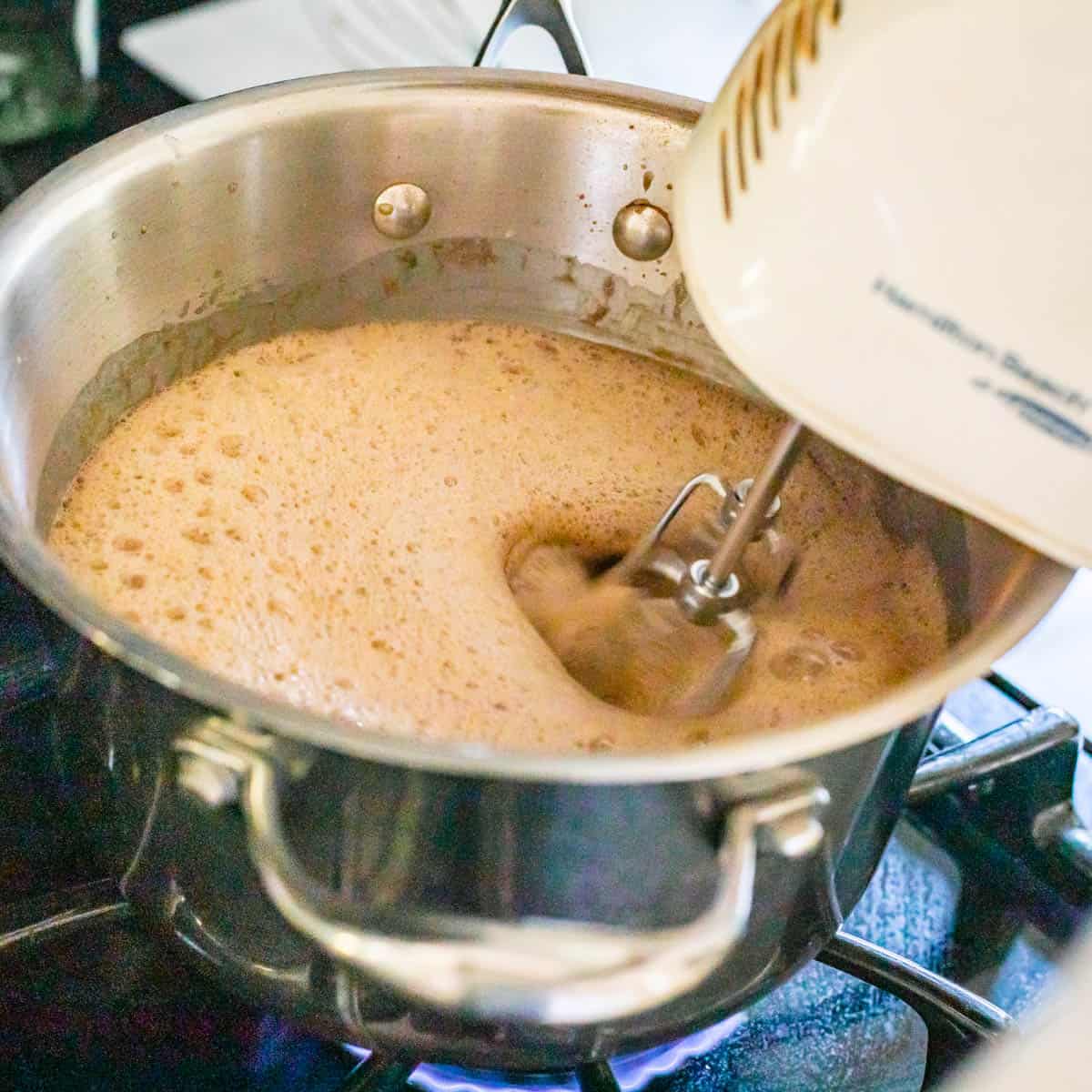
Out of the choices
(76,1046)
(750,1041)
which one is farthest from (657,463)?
(76,1046)

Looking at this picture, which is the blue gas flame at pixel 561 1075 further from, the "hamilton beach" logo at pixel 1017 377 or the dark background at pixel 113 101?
the dark background at pixel 113 101

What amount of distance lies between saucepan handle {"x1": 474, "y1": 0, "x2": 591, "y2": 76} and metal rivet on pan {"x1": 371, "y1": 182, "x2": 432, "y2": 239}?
0.08 meters

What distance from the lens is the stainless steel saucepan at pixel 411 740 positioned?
1.35 feet

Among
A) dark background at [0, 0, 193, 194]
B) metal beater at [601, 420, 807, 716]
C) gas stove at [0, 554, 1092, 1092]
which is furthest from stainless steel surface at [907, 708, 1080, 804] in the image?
dark background at [0, 0, 193, 194]

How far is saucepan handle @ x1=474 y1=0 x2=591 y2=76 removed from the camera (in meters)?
→ 0.75

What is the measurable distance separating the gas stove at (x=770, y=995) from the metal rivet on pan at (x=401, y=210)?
0.97 ft

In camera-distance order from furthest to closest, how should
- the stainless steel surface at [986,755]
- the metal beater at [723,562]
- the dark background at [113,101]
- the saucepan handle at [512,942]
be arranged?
1. the dark background at [113,101]
2. the stainless steel surface at [986,755]
3. the metal beater at [723,562]
4. the saucepan handle at [512,942]

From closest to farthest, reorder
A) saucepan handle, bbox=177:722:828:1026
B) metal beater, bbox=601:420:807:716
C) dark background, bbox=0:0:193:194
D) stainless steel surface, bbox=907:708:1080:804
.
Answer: saucepan handle, bbox=177:722:828:1026 < metal beater, bbox=601:420:807:716 < stainless steel surface, bbox=907:708:1080:804 < dark background, bbox=0:0:193:194

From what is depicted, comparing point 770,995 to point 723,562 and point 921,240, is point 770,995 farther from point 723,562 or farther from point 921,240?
point 921,240

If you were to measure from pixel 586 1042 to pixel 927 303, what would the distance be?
12.0 inches

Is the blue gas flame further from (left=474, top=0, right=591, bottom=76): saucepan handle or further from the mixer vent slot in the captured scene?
(left=474, top=0, right=591, bottom=76): saucepan handle

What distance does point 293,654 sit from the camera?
2.04 feet

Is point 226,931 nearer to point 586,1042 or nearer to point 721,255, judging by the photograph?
point 586,1042

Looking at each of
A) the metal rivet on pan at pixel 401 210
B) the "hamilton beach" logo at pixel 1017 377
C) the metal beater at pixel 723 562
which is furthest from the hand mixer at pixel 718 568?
the metal rivet on pan at pixel 401 210
